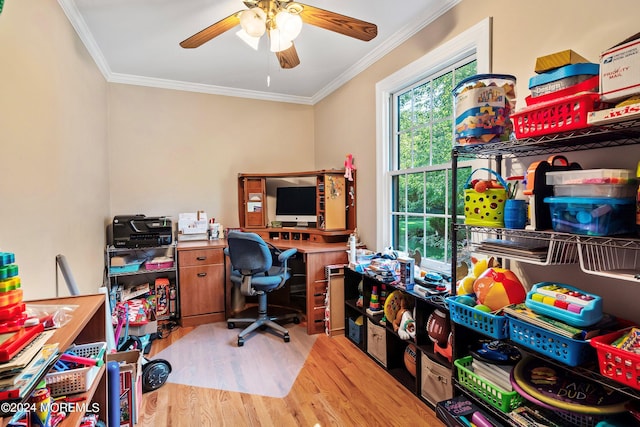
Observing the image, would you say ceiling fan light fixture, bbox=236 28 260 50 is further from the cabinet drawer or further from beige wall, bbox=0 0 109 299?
the cabinet drawer

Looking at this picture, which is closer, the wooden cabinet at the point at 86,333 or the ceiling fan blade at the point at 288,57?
the wooden cabinet at the point at 86,333

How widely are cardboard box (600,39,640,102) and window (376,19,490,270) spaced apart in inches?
35.3

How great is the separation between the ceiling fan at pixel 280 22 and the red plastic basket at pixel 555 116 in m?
1.02

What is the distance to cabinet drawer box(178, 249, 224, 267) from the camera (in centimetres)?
314

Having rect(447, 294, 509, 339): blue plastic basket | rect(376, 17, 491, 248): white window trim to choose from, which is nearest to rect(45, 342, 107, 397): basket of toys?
rect(447, 294, 509, 339): blue plastic basket

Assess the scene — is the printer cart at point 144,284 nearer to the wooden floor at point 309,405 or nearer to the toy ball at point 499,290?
the wooden floor at point 309,405

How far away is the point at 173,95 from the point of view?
141 inches

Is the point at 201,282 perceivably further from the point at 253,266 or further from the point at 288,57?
the point at 288,57

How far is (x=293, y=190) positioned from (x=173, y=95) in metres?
1.66

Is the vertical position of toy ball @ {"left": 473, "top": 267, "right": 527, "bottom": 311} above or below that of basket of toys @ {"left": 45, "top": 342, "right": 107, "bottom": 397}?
above

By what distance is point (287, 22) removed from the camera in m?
1.68

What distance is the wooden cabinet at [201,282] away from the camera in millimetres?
3152

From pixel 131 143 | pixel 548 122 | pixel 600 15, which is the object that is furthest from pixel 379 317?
pixel 131 143

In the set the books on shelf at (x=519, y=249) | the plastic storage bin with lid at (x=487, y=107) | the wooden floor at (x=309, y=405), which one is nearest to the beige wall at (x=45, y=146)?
the wooden floor at (x=309, y=405)
